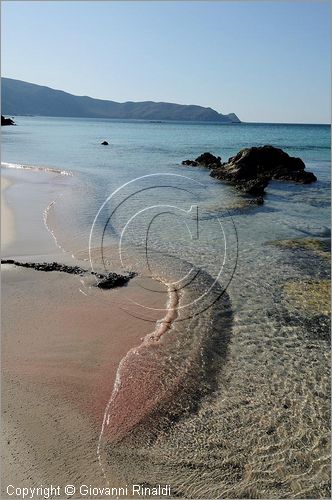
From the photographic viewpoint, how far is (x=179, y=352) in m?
8.36

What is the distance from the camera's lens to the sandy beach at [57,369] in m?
5.61

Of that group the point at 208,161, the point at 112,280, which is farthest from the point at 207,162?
the point at 112,280

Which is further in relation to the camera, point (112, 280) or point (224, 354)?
point (112, 280)

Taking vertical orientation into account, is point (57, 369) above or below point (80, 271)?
below

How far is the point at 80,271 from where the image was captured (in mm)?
11539

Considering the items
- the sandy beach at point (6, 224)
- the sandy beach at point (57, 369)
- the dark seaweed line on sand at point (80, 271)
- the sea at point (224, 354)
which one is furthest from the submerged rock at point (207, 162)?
the sandy beach at point (57, 369)

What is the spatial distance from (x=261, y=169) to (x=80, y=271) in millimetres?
26275

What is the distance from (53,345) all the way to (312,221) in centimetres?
1596

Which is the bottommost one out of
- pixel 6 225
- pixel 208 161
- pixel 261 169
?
pixel 6 225

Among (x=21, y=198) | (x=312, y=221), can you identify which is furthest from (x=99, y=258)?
(x=312, y=221)

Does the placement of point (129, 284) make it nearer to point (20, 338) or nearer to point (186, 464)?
point (20, 338)

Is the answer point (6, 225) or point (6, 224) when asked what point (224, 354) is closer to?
point (6, 225)

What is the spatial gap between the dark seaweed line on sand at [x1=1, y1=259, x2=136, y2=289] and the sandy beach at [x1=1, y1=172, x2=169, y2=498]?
26 centimetres

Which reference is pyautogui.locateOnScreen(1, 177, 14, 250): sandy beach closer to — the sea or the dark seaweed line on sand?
the sea
